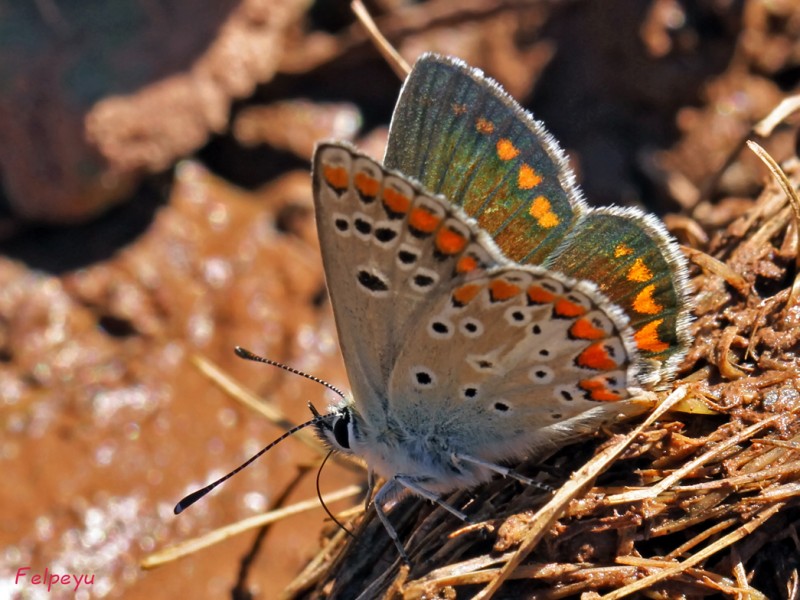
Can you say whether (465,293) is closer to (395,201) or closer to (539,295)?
(539,295)

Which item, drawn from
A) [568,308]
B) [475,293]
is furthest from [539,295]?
[475,293]

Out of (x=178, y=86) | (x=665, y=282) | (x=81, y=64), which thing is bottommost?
(x=665, y=282)

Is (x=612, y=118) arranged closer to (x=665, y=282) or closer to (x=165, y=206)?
(x=165, y=206)

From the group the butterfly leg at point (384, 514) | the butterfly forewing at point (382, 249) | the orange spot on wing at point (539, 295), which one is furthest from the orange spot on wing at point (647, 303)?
the butterfly leg at point (384, 514)

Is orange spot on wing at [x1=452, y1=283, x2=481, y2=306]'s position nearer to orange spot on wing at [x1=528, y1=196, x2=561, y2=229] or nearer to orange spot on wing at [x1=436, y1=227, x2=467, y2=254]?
orange spot on wing at [x1=436, y1=227, x2=467, y2=254]

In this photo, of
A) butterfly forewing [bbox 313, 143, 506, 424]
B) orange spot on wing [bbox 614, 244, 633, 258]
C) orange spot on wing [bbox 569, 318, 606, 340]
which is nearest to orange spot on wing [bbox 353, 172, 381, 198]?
butterfly forewing [bbox 313, 143, 506, 424]

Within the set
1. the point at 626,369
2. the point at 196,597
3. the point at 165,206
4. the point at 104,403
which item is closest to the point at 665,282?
the point at 626,369
